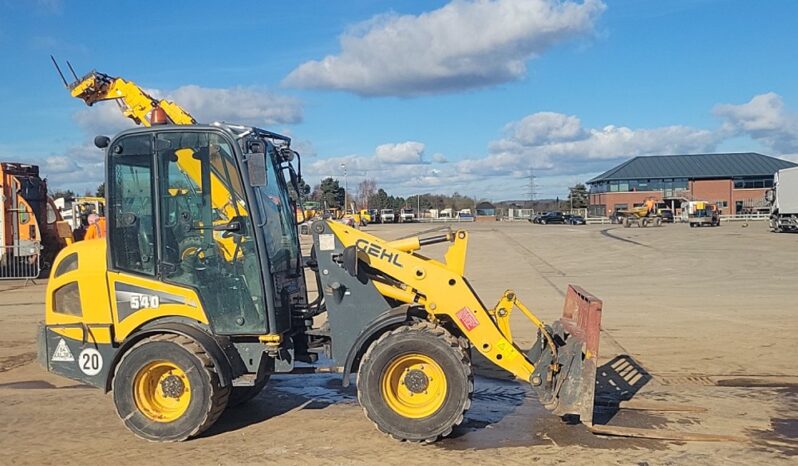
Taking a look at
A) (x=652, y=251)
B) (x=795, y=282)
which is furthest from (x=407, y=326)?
(x=652, y=251)

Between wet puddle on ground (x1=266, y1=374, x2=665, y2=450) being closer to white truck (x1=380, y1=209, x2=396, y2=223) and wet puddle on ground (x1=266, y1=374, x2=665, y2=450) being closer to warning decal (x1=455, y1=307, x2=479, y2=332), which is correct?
warning decal (x1=455, y1=307, x2=479, y2=332)

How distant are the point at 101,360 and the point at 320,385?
2.58 meters

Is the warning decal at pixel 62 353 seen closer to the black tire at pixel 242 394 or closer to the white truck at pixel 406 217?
the black tire at pixel 242 394

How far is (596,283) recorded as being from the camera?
60.2 feet

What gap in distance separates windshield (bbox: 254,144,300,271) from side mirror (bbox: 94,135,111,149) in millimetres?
1382

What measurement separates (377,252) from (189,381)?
6.45 ft

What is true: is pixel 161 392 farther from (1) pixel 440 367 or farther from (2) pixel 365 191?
(2) pixel 365 191

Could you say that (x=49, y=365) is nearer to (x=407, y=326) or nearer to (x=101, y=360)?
(x=101, y=360)

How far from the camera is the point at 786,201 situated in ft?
132

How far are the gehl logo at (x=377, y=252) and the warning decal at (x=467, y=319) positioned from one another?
28.8 inches

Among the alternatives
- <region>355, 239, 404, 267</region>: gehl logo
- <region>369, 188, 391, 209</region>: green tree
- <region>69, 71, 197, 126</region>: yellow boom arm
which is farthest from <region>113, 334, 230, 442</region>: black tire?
<region>369, 188, 391, 209</region>: green tree

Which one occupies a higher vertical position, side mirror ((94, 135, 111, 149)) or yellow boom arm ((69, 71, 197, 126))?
yellow boom arm ((69, 71, 197, 126))

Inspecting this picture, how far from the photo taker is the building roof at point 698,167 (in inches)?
3511

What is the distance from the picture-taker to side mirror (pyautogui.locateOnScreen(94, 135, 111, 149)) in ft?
19.6
